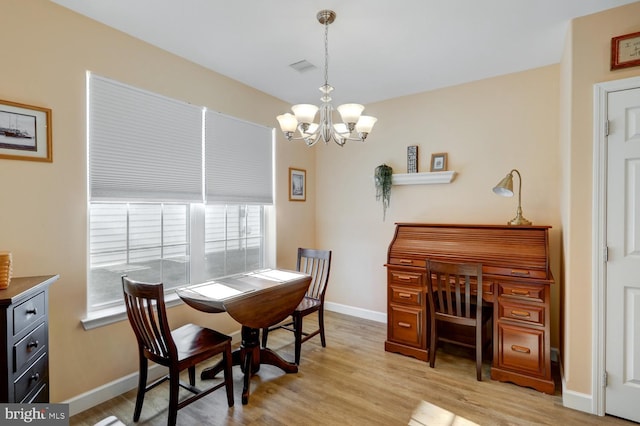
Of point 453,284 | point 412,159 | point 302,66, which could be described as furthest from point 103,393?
point 412,159

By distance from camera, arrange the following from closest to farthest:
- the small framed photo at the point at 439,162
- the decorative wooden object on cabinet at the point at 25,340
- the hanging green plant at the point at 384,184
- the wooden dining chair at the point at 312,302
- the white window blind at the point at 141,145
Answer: the decorative wooden object on cabinet at the point at 25,340
the white window blind at the point at 141,145
the wooden dining chair at the point at 312,302
the small framed photo at the point at 439,162
the hanging green plant at the point at 384,184

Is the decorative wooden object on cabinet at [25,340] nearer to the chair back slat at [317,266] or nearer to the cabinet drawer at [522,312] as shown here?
the chair back slat at [317,266]

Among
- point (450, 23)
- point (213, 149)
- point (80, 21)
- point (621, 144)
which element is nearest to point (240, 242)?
point (213, 149)

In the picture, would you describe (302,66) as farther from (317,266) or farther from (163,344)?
(163,344)

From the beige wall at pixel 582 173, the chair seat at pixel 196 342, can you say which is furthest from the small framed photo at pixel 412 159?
the chair seat at pixel 196 342

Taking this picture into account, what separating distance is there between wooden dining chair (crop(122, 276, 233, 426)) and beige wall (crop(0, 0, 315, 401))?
0.44m

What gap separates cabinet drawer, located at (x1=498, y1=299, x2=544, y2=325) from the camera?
2.40 metres

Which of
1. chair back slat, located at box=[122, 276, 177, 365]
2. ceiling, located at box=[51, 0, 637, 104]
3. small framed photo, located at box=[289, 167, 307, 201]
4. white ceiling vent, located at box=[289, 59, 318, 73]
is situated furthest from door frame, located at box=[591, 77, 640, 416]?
small framed photo, located at box=[289, 167, 307, 201]

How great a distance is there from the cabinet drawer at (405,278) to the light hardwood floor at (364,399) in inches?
26.5

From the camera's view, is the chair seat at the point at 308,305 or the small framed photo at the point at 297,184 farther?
the small framed photo at the point at 297,184

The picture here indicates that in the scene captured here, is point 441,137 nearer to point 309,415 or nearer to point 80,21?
point 309,415

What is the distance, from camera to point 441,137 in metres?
3.42

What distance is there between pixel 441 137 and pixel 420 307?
1.79 meters

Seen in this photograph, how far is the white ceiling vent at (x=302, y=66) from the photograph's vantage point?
2.82 meters
